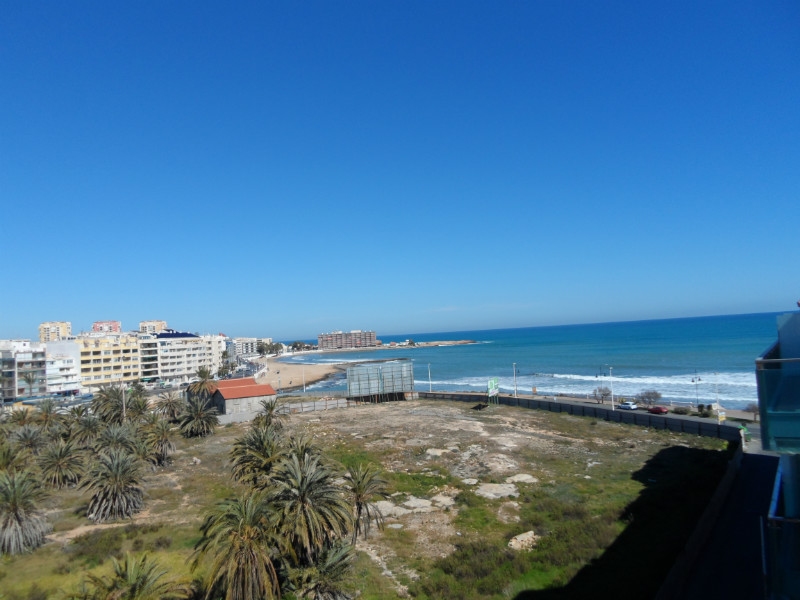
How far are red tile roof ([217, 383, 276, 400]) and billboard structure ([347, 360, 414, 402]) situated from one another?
13440 mm

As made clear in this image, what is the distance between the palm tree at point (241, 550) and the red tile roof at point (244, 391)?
3914cm

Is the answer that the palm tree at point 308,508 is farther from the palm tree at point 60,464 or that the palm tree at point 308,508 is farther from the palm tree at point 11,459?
the palm tree at point 60,464

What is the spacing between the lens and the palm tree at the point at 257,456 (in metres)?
22.5

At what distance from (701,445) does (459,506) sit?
2162 cm

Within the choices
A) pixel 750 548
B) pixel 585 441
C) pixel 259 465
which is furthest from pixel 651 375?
pixel 259 465

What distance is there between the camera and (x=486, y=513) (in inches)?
968

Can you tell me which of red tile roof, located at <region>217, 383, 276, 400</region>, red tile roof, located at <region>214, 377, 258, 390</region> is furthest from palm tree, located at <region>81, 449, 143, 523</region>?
red tile roof, located at <region>214, 377, 258, 390</region>

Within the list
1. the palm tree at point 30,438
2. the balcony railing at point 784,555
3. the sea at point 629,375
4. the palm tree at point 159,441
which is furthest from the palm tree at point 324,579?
the sea at point 629,375

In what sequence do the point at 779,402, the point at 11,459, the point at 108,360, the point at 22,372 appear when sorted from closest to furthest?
the point at 779,402 → the point at 11,459 → the point at 22,372 → the point at 108,360

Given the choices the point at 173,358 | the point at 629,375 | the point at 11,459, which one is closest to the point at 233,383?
the point at 11,459

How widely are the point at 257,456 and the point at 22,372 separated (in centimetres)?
9371

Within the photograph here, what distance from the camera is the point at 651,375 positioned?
87750 millimetres

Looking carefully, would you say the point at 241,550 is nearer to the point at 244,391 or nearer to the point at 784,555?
the point at 784,555

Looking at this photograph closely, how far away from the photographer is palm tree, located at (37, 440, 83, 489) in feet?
104
